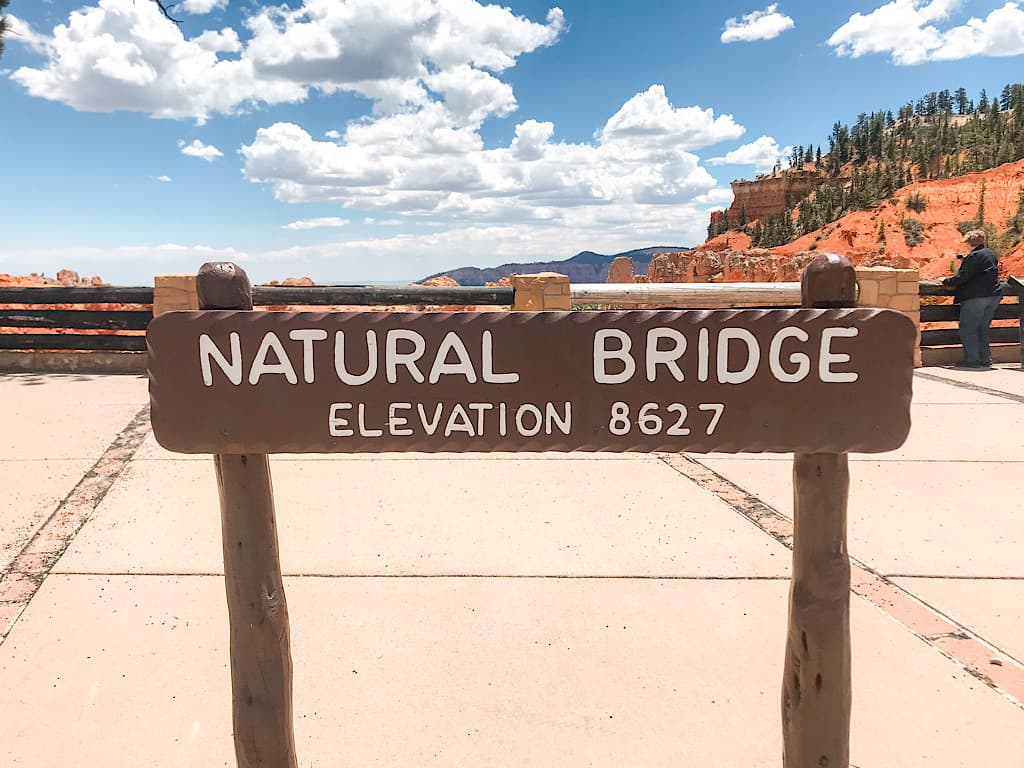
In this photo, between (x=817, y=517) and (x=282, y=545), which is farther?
(x=282, y=545)

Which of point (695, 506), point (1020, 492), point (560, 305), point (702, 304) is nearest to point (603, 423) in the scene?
point (695, 506)

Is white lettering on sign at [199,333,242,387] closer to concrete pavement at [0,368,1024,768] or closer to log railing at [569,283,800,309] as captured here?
concrete pavement at [0,368,1024,768]

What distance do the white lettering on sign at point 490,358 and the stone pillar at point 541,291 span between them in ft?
22.1

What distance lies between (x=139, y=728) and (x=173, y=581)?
1.12 m

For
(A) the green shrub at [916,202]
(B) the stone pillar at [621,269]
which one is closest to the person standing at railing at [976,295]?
(B) the stone pillar at [621,269]

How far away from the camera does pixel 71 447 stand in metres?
5.94

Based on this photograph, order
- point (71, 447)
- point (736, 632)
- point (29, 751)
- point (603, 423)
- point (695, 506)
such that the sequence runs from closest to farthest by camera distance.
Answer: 1. point (603, 423)
2. point (29, 751)
3. point (736, 632)
4. point (695, 506)
5. point (71, 447)

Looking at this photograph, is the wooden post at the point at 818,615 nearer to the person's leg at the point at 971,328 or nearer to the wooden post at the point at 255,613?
the wooden post at the point at 255,613

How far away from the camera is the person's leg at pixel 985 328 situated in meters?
9.69

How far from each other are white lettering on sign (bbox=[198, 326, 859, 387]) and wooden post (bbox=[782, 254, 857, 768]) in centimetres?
17

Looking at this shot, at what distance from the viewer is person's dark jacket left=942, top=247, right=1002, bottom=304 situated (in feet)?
31.6

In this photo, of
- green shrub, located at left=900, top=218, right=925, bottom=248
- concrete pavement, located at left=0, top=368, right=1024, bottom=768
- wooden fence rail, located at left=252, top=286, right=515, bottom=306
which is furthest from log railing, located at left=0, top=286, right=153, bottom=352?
green shrub, located at left=900, top=218, right=925, bottom=248

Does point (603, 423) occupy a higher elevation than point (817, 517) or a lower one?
higher

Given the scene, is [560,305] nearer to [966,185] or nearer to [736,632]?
[736,632]
